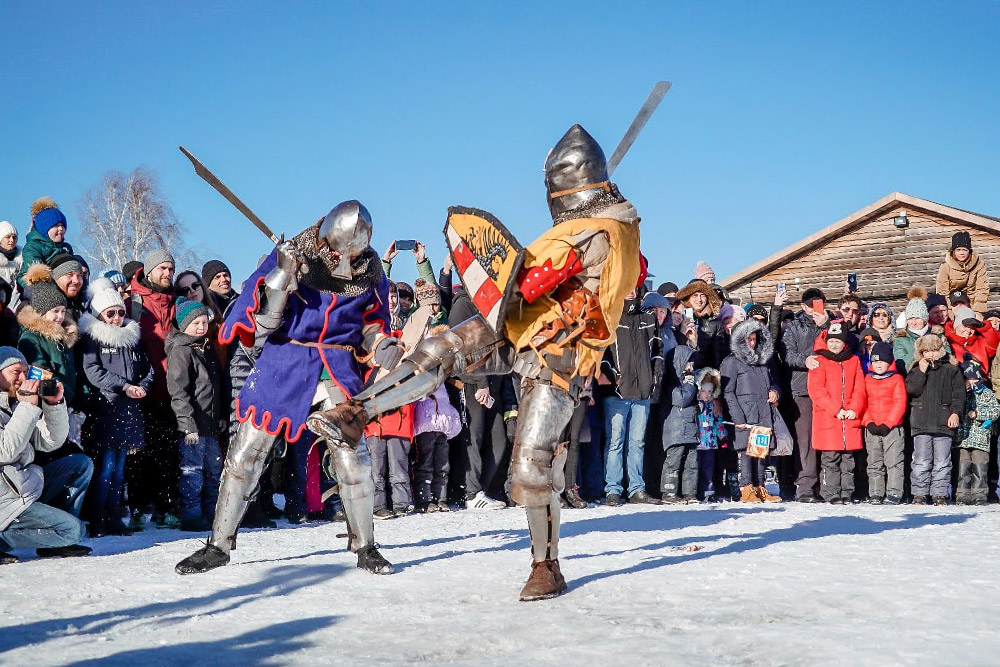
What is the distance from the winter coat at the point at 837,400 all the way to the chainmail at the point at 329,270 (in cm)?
586

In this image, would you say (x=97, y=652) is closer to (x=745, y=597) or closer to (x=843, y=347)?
(x=745, y=597)

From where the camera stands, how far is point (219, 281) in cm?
851

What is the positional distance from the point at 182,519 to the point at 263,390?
255cm

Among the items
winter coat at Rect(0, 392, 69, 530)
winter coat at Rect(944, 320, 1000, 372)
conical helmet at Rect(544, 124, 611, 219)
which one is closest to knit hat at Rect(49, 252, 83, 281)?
winter coat at Rect(0, 392, 69, 530)

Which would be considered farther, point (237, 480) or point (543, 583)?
point (237, 480)

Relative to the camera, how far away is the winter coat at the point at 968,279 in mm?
11781

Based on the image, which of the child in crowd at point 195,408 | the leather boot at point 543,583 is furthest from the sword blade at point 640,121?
the child in crowd at point 195,408

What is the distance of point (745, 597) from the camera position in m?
4.46

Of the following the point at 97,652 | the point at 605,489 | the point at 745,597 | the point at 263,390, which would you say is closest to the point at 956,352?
the point at 605,489

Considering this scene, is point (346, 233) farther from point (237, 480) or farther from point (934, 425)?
point (934, 425)

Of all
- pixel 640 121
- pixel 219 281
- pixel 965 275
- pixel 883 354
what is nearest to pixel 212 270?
pixel 219 281

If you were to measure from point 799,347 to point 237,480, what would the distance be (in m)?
6.93

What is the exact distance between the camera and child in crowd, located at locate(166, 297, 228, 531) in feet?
25.0

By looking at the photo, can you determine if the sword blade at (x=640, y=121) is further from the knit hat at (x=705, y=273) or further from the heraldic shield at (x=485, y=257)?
the knit hat at (x=705, y=273)
